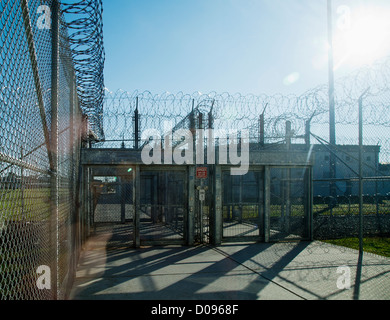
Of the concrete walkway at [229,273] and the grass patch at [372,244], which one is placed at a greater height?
the concrete walkway at [229,273]

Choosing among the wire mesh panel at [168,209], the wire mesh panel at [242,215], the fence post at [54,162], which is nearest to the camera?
the fence post at [54,162]

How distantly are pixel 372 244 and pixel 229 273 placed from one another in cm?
544

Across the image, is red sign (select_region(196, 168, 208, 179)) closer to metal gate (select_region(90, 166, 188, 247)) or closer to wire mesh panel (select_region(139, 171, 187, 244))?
metal gate (select_region(90, 166, 188, 247))

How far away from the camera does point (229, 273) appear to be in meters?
6.93

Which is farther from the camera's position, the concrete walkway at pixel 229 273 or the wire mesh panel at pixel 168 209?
the wire mesh panel at pixel 168 209

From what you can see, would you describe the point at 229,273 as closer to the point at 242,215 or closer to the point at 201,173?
the point at 201,173

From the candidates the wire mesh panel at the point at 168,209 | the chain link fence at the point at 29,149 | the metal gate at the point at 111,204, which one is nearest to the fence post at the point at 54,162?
the chain link fence at the point at 29,149

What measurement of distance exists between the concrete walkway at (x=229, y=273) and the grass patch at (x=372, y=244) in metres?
0.60

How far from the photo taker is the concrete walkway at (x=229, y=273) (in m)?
5.57

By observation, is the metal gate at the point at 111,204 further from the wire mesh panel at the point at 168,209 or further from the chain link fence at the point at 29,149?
the chain link fence at the point at 29,149

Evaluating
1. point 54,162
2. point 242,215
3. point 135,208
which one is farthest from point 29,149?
point 242,215

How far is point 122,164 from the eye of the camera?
388 inches
